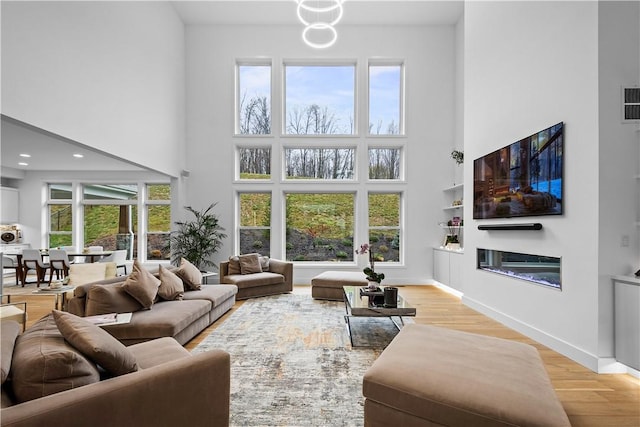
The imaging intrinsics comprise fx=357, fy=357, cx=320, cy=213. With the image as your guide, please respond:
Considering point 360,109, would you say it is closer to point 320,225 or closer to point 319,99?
point 319,99

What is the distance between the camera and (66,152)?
6.70m

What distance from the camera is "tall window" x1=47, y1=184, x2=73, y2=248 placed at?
9.30 m

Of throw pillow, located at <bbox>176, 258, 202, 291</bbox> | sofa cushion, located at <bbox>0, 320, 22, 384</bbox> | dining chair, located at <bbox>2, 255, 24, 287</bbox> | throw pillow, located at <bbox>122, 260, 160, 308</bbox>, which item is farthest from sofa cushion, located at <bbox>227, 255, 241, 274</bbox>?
dining chair, located at <bbox>2, 255, 24, 287</bbox>

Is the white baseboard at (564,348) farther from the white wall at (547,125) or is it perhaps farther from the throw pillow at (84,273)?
the throw pillow at (84,273)

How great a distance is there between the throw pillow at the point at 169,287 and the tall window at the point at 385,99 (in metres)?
5.45

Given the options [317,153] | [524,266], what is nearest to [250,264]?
[317,153]

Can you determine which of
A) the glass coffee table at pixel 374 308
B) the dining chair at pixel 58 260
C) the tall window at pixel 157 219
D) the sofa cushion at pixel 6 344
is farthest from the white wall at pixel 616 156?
the dining chair at pixel 58 260

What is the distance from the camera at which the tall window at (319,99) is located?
26.9ft

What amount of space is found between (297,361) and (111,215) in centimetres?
789

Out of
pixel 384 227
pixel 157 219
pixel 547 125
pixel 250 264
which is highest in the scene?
pixel 547 125

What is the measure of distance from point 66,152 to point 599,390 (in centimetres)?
835

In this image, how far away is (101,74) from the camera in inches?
187

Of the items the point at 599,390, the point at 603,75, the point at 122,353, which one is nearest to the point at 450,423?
the point at 122,353

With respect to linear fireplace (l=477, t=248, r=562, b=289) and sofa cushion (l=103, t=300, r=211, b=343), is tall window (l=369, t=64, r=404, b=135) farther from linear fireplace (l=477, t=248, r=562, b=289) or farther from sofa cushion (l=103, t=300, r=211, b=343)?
sofa cushion (l=103, t=300, r=211, b=343)
